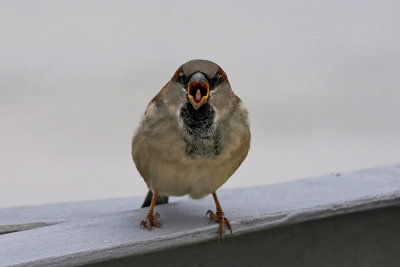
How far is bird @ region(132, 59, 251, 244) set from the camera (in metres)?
1.78

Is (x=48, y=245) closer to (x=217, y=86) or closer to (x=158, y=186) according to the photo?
(x=158, y=186)

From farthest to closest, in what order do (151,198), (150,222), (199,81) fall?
(151,198) → (150,222) → (199,81)

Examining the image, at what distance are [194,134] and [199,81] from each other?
0.14m

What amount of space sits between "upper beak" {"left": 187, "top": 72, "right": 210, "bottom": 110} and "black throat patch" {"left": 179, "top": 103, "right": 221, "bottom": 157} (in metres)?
0.04

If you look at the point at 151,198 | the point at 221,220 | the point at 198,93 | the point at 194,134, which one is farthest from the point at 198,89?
the point at 151,198

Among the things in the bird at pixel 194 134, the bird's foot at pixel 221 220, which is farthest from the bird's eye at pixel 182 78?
the bird's foot at pixel 221 220

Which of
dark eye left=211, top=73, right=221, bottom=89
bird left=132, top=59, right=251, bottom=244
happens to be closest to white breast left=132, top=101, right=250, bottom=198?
bird left=132, top=59, right=251, bottom=244

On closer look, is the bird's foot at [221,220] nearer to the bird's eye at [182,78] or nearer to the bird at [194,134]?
the bird at [194,134]

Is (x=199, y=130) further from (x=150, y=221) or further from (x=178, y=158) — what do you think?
(x=150, y=221)

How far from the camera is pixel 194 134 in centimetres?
180

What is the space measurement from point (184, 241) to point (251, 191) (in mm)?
535

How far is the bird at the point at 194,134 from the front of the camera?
69.9 inches

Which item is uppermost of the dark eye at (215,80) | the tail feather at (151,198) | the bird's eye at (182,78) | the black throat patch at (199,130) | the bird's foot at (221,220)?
the bird's eye at (182,78)

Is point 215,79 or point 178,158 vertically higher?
point 215,79
